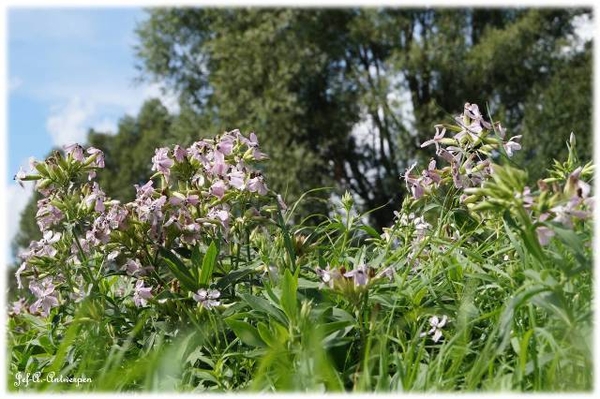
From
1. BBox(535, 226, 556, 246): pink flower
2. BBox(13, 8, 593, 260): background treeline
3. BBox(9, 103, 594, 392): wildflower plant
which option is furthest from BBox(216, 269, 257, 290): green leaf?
BBox(13, 8, 593, 260): background treeline

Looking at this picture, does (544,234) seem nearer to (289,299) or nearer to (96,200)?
(289,299)

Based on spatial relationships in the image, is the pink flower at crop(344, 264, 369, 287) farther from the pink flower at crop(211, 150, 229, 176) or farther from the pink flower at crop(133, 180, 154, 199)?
the pink flower at crop(133, 180, 154, 199)

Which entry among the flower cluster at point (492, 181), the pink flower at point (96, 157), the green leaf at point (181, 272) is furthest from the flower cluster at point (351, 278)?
the pink flower at point (96, 157)

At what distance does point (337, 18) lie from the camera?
1864 cm

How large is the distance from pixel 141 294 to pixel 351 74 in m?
16.7

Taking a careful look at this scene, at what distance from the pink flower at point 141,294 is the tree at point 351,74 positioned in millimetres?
14077

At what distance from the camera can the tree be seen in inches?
670

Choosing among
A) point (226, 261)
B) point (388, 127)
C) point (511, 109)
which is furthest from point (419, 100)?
point (226, 261)

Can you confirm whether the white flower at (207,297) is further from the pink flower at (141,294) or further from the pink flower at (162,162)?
the pink flower at (162,162)

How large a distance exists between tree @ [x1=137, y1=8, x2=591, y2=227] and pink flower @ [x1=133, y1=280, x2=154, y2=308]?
14077mm

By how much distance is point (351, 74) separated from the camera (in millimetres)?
18234

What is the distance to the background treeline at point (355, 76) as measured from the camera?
1688cm

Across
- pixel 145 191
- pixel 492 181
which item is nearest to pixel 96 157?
pixel 145 191

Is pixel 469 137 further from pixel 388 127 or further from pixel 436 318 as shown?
pixel 388 127
